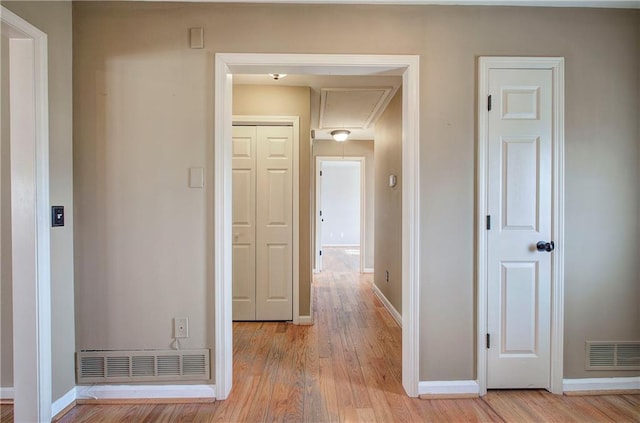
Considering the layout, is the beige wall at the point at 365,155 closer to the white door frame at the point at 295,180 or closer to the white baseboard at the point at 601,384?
the white door frame at the point at 295,180

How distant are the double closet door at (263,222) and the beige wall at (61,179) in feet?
4.95

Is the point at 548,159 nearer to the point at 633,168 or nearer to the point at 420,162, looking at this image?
the point at 633,168

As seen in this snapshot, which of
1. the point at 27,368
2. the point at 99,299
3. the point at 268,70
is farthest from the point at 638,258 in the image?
the point at 27,368

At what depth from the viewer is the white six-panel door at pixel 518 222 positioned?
1905 millimetres

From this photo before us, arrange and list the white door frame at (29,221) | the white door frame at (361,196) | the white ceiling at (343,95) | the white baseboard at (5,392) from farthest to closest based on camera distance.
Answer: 1. the white door frame at (361,196)
2. the white ceiling at (343,95)
3. the white baseboard at (5,392)
4. the white door frame at (29,221)

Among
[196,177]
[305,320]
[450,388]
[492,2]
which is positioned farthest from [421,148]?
[305,320]

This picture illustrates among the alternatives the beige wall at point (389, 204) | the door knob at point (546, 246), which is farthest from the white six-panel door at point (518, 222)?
the beige wall at point (389, 204)

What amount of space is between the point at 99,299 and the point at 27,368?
441mm

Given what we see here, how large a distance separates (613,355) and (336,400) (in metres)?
1.86

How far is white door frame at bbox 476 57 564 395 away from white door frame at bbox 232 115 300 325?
5.84 feet

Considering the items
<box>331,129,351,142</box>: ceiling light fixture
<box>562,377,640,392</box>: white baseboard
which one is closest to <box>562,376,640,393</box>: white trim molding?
<box>562,377,640,392</box>: white baseboard

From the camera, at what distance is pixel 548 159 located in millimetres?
1906

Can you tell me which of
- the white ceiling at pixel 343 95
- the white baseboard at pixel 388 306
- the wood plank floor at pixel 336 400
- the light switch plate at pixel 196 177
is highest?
the white ceiling at pixel 343 95

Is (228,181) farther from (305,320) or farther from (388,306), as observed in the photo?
(388,306)
